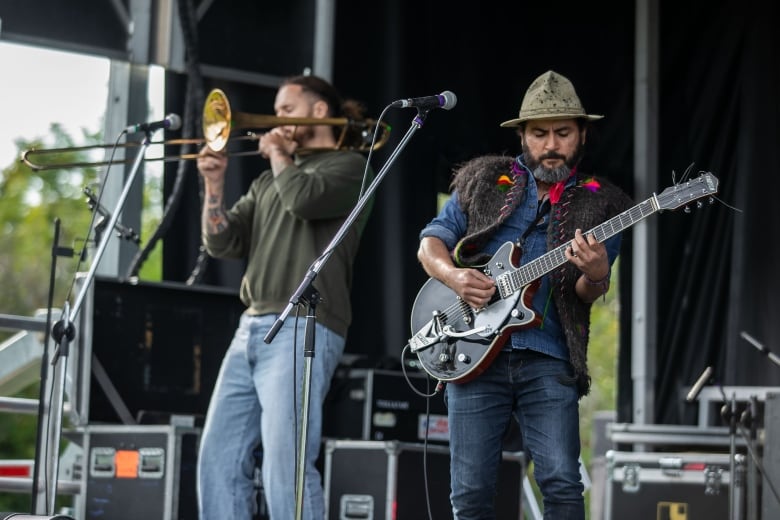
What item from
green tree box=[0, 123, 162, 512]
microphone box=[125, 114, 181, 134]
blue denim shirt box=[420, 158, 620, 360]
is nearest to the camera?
blue denim shirt box=[420, 158, 620, 360]

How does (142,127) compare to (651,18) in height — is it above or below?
below

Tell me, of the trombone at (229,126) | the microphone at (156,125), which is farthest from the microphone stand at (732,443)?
the microphone at (156,125)

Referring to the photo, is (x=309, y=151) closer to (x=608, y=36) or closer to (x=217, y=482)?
(x=217, y=482)

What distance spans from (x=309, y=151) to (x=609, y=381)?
60.2 feet

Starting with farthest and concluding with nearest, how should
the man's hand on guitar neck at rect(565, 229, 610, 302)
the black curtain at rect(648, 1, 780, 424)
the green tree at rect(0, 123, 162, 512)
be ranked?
the green tree at rect(0, 123, 162, 512), the black curtain at rect(648, 1, 780, 424), the man's hand on guitar neck at rect(565, 229, 610, 302)

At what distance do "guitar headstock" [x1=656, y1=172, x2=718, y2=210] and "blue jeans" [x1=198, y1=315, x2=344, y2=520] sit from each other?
49.4 inches

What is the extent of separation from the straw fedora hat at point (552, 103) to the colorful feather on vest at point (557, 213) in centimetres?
17

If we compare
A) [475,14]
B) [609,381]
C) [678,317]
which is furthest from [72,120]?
[609,381]

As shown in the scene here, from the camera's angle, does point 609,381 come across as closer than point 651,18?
No

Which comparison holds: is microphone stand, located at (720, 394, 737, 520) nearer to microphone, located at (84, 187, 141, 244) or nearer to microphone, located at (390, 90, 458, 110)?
microphone, located at (390, 90, 458, 110)

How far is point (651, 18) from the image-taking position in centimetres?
571

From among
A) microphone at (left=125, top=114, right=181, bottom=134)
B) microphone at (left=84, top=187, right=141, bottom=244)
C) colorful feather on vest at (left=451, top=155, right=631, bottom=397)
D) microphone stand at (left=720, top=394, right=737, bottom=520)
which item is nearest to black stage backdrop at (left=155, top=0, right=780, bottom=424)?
microphone stand at (left=720, top=394, right=737, bottom=520)

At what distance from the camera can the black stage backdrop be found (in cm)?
531

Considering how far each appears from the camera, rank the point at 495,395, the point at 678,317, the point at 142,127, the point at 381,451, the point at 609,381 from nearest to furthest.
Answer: the point at 495,395 < the point at 142,127 < the point at 381,451 < the point at 678,317 < the point at 609,381
